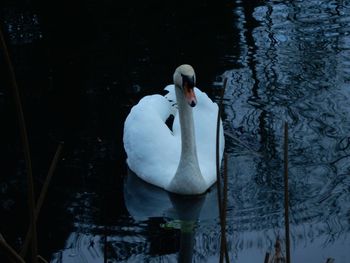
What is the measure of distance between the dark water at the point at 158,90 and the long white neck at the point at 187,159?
0.12 m

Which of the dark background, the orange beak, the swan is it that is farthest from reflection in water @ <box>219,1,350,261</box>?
the orange beak

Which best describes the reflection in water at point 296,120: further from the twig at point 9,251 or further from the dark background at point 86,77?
the twig at point 9,251

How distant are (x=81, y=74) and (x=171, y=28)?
174 cm

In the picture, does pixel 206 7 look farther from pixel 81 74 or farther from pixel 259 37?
pixel 81 74

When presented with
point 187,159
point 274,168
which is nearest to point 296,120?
point 274,168

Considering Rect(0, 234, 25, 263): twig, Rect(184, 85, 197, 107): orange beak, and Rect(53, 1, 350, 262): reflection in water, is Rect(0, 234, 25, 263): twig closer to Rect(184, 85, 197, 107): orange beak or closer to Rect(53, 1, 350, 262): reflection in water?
Rect(53, 1, 350, 262): reflection in water

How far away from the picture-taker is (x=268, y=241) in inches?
196

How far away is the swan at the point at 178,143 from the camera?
5789 millimetres

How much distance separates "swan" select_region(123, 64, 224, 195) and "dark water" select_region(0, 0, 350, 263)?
0.41 feet

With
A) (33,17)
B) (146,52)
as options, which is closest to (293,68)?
(146,52)

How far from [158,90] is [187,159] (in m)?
1.94

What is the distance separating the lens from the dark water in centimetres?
516

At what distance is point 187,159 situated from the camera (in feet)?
19.1

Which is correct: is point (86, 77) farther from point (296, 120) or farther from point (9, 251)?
point (9, 251)
